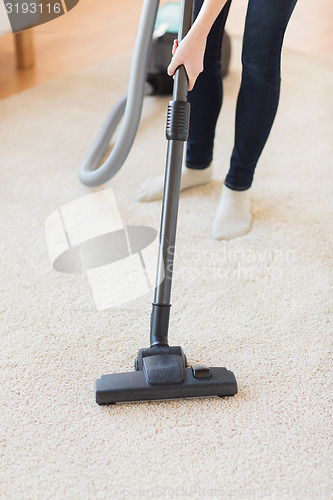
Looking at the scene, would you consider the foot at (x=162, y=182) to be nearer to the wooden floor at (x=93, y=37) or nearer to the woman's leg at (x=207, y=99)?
the woman's leg at (x=207, y=99)

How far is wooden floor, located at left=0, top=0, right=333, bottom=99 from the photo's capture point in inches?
86.4

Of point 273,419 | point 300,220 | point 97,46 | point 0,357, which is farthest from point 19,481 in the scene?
point 97,46

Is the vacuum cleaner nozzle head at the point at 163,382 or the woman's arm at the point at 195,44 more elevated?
the woman's arm at the point at 195,44

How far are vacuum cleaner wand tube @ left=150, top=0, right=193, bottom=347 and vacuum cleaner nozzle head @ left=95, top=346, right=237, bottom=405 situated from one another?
0.06 meters

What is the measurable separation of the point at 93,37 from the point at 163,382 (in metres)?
2.04

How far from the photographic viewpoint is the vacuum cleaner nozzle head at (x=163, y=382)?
893 millimetres

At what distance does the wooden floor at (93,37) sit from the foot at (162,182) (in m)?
0.81

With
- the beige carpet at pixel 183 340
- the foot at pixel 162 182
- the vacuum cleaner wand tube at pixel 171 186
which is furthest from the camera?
the foot at pixel 162 182

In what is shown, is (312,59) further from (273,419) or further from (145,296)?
(273,419)

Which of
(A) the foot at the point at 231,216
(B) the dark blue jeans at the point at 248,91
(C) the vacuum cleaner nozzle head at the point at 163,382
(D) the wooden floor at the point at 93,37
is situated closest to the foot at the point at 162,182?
(B) the dark blue jeans at the point at 248,91

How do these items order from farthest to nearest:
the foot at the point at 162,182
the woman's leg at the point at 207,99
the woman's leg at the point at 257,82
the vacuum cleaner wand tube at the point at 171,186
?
1. the foot at the point at 162,182
2. the woman's leg at the point at 207,99
3. the woman's leg at the point at 257,82
4. the vacuum cleaner wand tube at the point at 171,186

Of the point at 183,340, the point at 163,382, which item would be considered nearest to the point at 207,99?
the point at 183,340

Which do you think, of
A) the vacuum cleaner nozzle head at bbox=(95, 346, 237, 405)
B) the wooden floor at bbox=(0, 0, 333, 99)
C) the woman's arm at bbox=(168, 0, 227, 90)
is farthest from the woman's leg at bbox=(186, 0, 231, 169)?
the wooden floor at bbox=(0, 0, 333, 99)

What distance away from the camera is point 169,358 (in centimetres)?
92
